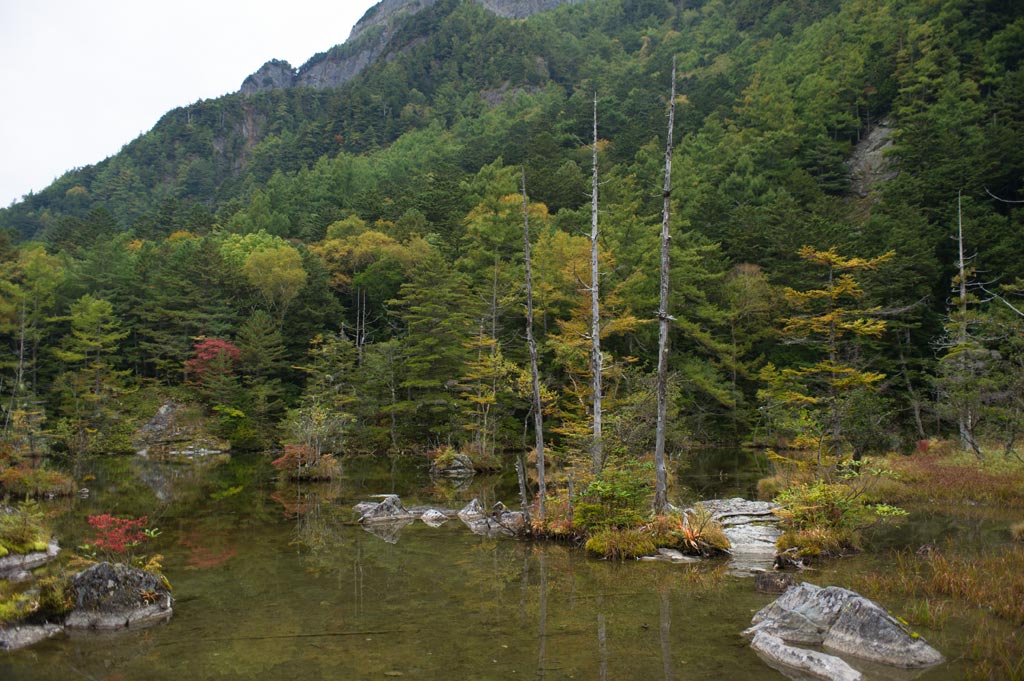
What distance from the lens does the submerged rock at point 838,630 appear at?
573 cm

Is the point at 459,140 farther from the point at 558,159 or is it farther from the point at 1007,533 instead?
the point at 1007,533

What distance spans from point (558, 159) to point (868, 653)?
203 feet

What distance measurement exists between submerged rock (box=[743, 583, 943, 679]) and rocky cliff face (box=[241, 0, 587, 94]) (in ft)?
497

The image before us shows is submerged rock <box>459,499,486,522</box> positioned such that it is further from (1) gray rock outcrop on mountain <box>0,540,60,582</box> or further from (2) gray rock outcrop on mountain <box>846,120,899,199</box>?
(2) gray rock outcrop on mountain <box>846,120,899,199</box>

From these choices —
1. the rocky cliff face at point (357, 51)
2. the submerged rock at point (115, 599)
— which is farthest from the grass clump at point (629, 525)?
the rocky cliff face at point (357, 51)

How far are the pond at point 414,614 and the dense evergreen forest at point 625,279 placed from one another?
4.15m

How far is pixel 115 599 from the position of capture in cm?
742

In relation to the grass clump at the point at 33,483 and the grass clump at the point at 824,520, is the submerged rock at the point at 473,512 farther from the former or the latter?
the grass clump at the point at 33,483

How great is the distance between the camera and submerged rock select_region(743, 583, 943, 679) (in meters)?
5.73

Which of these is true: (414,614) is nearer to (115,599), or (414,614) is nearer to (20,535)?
(115,599)

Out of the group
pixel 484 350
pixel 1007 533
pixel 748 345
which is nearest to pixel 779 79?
pixel 748 345

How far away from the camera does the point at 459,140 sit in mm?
88500

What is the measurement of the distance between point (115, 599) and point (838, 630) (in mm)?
8283

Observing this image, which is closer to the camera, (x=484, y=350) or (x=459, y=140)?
(x=484, y=350)
